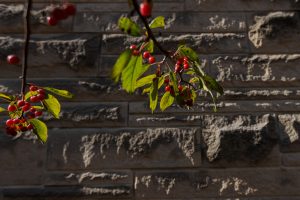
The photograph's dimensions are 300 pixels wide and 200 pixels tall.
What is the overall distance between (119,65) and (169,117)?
860mm

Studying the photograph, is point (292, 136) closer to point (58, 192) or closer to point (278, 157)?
point (278, 157)

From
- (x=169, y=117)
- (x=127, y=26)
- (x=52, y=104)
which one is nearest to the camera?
(x=127, y=26)

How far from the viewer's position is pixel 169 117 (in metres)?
1.61

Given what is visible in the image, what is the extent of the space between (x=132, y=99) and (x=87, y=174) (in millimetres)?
292

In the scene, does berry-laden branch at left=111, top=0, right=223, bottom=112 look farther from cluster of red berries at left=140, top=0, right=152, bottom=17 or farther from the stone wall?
the stone wall

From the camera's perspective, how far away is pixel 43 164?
157 centimetres

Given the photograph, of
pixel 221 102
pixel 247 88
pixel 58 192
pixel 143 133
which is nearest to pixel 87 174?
pixel 58 192

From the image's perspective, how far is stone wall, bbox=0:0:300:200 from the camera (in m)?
1.54

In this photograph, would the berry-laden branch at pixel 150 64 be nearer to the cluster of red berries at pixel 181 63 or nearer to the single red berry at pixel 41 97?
the cluster of red berries at pixel 181 63

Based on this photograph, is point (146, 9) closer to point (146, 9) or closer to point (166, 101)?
point (146, 9)

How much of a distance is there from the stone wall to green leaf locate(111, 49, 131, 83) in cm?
81

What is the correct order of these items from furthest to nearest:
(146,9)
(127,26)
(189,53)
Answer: (189,53) < (127,26) < (146,9)

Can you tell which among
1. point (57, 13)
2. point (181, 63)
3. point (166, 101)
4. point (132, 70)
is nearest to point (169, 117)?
point (166, 101)

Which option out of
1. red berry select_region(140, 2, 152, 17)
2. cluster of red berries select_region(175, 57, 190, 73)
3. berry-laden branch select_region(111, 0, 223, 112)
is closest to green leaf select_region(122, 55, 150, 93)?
berry-laden branch select_region(111, 0, 223, 112)
